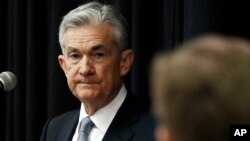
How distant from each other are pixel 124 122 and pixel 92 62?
23 centimetres

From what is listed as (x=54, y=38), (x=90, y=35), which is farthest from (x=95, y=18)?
(x=54, y=38)

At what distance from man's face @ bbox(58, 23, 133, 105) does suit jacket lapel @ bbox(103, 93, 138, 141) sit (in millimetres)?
59

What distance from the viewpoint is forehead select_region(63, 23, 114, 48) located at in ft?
5.50

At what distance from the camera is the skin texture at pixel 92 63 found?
5.47 feet

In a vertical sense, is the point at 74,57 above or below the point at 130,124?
above

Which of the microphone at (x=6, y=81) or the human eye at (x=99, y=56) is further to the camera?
the human eye at (x=99, y=56)

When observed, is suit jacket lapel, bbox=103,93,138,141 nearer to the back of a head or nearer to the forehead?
the forehead

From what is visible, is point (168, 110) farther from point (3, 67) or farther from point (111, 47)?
point (3, 67)

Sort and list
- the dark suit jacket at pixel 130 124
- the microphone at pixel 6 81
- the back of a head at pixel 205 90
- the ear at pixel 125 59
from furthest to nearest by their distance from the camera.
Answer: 1. the ear at pixel 125 59
2. the dark suit jacket at pixel 130 124
3. the microphone at pixel 6 81
4. the back of a head at pixel 205 90

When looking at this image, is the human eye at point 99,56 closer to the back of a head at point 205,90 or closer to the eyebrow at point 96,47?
the eyebrow at point 96,47

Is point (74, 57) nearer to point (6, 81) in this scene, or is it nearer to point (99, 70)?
point (99, 70)

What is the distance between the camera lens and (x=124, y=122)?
1653 millimetres

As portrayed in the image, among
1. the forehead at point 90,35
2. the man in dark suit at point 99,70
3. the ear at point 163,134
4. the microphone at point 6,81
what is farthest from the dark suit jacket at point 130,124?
the ear at point 163,134

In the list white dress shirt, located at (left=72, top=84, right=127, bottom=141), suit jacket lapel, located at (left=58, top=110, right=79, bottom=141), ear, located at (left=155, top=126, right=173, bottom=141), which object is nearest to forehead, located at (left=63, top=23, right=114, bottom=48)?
white dress shirt, located at (left=72, top=84, right=127, bottom=141)
